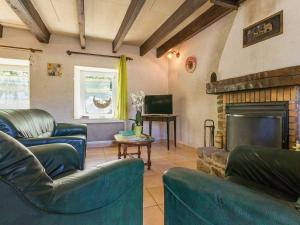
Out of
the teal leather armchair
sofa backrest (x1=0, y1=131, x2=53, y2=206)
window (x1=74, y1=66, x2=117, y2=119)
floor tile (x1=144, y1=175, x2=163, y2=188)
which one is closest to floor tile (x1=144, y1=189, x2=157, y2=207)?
floor tile (x1=144, y1=175, x2=163, y2=188)

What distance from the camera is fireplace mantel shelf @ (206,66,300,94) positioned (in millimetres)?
1766

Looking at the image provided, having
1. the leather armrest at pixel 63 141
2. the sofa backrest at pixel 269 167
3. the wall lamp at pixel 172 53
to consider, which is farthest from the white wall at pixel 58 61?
the sofa backrest at pixel 269 167

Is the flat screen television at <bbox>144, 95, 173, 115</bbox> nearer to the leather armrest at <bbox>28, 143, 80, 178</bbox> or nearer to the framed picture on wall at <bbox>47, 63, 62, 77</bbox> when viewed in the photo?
the framed picture on wall at <bbox>47, 63, 62, 77</bbox>

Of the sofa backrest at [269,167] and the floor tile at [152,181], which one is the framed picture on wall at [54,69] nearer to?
the floor tile at [152,181]

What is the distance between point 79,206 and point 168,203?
45 cm

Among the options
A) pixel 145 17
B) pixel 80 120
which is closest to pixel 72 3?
pixel 145 17

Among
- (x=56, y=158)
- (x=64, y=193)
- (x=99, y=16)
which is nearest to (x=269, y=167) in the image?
(x=64, y=193)

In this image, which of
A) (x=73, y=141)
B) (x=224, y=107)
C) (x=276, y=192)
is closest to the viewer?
(x=276, y=192)

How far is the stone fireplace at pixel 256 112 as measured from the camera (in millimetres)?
1863

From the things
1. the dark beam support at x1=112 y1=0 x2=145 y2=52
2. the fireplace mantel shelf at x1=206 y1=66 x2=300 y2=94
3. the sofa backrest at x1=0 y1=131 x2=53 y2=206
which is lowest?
the sofa backrest at x1=0 y1=131 x2=53 y2=206

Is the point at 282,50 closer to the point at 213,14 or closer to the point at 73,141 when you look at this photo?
the point at 213,14

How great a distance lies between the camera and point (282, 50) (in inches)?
74.9

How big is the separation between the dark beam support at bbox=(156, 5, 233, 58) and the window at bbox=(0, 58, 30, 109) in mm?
3006

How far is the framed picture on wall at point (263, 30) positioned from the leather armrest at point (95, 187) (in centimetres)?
198
